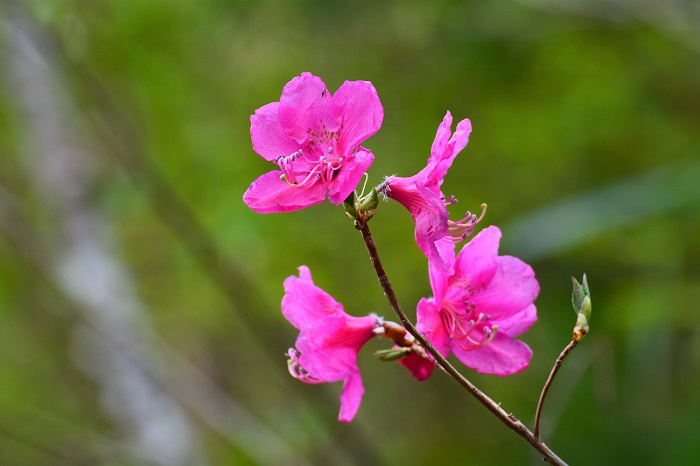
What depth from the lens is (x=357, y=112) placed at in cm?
115

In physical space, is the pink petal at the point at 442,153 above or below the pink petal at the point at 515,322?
above

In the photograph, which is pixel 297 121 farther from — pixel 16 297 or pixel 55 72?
pixel 16 297

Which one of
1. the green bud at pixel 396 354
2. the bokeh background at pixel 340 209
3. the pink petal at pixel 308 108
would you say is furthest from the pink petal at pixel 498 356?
the bokeh background at pixel 340 209

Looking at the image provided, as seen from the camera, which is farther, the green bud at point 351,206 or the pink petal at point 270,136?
the pink petal at point 270,136

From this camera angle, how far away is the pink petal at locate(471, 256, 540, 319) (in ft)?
4.07

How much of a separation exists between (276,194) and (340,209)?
2.94 metres

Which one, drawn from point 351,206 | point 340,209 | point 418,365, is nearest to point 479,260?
point 418,365

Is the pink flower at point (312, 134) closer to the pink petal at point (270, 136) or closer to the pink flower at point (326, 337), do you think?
the pink petal at point (270, 136)

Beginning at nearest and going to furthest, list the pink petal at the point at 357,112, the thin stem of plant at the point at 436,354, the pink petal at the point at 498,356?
the thin stem of plant at the point at 436,354 → the pink petal at the point at 357,112 → the pink petal at the point at 498,356

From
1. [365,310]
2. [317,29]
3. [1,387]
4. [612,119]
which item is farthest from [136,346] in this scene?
[612,119]

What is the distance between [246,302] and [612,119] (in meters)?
1.83

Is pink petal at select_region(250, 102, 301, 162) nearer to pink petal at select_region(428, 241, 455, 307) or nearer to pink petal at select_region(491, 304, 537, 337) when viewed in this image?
pink petal at select_region(428, 241, 455, 307)

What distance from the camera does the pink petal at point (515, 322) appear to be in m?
1.27

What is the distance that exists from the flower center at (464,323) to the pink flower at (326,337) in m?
0.11
